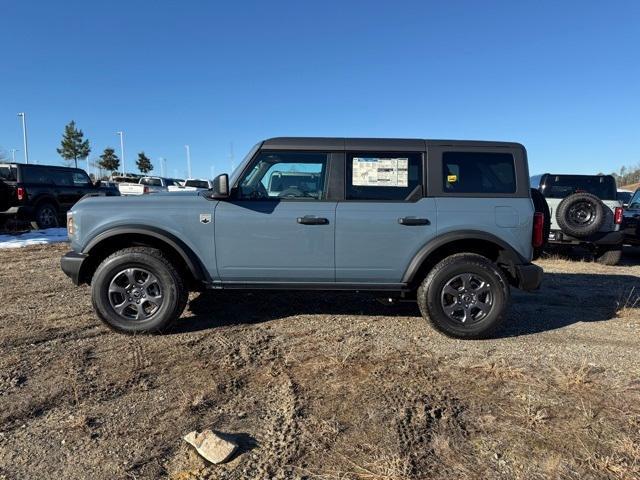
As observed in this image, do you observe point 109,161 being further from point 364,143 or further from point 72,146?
point 364,143

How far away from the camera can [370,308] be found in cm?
515

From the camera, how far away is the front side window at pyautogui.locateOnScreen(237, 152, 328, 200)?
4145mm

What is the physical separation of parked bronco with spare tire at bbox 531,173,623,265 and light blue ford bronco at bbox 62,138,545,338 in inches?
167

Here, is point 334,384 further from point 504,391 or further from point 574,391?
point 574,391

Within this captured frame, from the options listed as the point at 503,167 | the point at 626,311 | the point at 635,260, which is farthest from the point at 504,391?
the point at 635,260

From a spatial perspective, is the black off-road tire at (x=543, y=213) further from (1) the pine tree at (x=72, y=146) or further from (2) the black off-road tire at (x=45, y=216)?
(1) the pine tree at (x=72, y=146)

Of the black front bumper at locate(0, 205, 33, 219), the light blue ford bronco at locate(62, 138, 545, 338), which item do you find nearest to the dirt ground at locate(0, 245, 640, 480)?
the light blue ford bronco at locate(62, 138, 545, 338)

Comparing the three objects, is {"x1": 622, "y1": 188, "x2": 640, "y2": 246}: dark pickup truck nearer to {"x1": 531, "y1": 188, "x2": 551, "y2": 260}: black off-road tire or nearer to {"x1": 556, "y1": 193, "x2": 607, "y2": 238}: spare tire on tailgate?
{"x1": 556, "y1": 193, "x2": 607, "y2": 238}: spare tire on tailgate

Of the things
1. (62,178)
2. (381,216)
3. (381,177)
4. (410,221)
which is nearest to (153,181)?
(62,178)

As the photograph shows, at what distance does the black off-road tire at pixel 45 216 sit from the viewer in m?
11.8

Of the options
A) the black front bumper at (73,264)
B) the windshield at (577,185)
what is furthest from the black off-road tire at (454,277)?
the windshield at (577,185)

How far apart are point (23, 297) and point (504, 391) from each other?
212 inches

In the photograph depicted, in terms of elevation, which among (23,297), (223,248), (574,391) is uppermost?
(223,248)

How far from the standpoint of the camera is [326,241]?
13.3 ft
